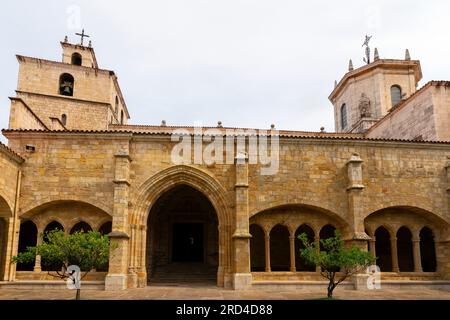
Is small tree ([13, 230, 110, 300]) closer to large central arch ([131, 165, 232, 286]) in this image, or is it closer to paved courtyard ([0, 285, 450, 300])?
paved courtyard ([0, 285, 450, 300])

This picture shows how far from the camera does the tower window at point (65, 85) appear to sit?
83.0 feet

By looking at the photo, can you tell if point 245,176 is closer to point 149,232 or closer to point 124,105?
point 149,232

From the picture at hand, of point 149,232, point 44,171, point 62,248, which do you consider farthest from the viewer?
point 149,232

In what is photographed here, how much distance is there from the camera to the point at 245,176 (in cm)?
1534

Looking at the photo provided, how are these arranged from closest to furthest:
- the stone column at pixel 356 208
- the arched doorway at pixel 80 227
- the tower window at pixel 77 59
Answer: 1. the stone column at pixel 356 208
2. the arched doorway at pixel 80 227
3. the tower window at pixel 77 59

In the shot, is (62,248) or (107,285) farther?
(107,285)

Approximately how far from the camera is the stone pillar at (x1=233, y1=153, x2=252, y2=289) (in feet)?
47.1

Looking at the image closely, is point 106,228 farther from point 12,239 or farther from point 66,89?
point 66,89

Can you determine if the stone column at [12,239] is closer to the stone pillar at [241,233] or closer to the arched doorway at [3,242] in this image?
the arched doorway at [3,242]

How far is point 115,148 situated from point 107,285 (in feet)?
17.0

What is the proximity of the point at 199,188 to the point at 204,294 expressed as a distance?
4336 millimetres

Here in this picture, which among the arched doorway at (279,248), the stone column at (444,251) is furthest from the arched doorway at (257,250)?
the stone column at (444,251)

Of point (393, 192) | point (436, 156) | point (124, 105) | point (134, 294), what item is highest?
point (124, 105)

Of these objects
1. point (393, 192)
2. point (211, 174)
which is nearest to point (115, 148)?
point (211, 174)
